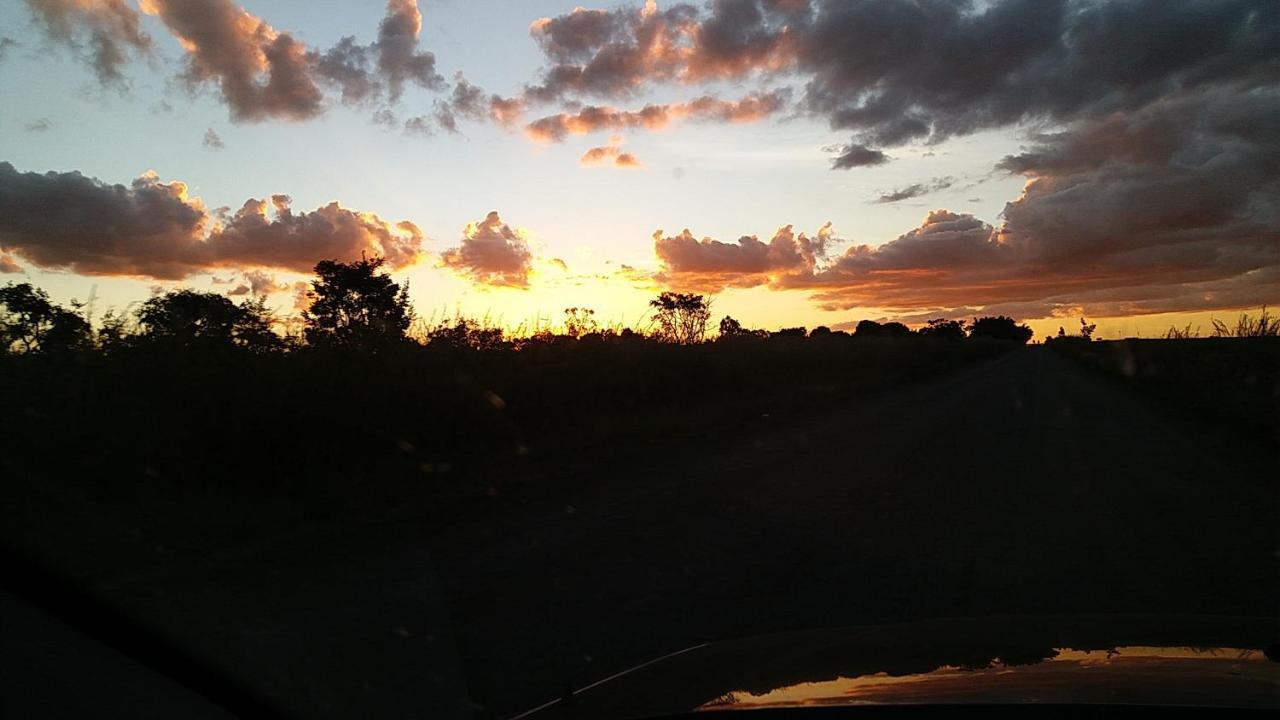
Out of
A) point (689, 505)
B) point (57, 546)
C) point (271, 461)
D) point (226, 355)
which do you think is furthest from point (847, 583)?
point (226, 355)

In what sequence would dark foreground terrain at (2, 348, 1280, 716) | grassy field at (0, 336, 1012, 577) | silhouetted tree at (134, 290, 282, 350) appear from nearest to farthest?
dark foreground terrain at (2, 348, 1280, 716)
grassy field at (0, 336, 1012, 577)
silhouetted tree at (134, 290, 282, 350)

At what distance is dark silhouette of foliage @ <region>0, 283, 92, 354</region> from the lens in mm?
9672

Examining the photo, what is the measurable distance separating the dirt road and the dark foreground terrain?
3 centimetres

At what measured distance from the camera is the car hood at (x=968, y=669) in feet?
7.72

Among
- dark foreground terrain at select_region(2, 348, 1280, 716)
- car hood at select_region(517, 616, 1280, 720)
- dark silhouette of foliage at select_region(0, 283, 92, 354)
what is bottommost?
dark foreground terrain at select_region(2, 348, 1280, 716)

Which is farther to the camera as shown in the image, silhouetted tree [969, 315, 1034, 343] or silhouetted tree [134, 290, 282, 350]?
silhouetted tree [969, 315, 1034, 343]

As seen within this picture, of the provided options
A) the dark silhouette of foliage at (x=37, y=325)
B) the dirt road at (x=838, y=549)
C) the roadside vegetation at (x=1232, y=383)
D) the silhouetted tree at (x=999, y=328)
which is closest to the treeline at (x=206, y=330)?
the dark silhouette of foliage at (x=37, y=325)

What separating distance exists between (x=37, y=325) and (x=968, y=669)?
11.4 meters

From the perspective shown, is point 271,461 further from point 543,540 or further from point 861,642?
point 861,642

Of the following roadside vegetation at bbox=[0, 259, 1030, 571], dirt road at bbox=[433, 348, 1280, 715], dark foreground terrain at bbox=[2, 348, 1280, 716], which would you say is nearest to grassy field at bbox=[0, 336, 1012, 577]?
roadside vegetation at bbox=[0, 259, 1030, 571]

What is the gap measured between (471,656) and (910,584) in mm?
2976

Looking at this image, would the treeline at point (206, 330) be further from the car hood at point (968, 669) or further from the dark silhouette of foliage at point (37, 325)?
the car hood at point (968, 669)

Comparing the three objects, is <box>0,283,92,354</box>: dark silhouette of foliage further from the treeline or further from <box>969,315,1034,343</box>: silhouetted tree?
<box>969,315,1034,343</box>: silhouetted tree

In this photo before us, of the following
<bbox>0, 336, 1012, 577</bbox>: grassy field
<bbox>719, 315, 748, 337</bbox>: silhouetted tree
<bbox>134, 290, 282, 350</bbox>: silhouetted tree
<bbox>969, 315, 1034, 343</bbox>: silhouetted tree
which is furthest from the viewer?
<bbox>969, 315, 1034, 343</bbox>: silhouetted tree
